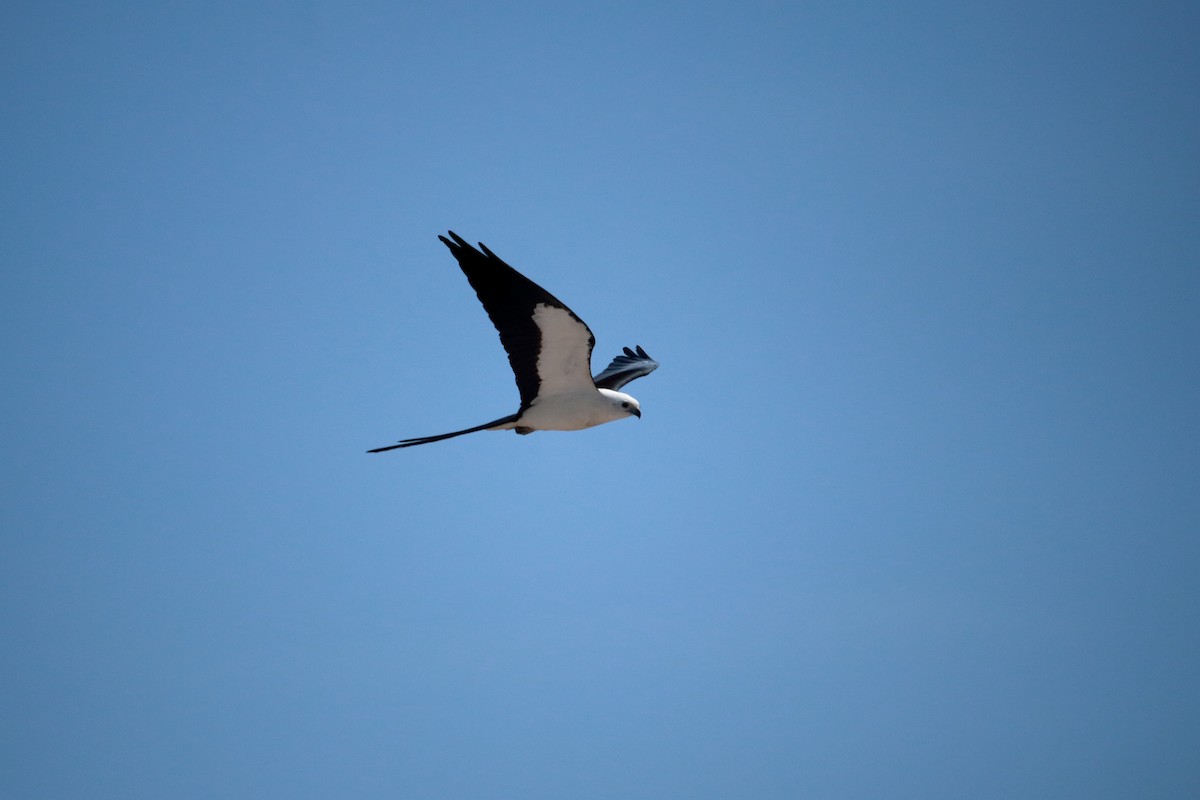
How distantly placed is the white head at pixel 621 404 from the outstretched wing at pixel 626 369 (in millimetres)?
1686

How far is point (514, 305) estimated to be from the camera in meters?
12.2

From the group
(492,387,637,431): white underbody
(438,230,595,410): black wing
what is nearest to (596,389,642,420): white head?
(492,387,637,431): white underbody

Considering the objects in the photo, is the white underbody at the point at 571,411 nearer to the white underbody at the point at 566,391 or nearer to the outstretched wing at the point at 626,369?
the white underbody at the point at 566,391

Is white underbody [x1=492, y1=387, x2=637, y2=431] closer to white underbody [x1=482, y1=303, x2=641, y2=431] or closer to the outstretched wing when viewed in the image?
white underbody [x1=482, y1=303, x2=641, y2=431]

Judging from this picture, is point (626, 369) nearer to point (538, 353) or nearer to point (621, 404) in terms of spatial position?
point (621, 404)

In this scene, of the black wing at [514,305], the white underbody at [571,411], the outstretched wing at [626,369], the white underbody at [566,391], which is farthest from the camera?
the outstretched wing at [626,369]

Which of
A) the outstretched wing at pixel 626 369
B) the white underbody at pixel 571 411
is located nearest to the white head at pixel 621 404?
the white underbody at pixel 571 411

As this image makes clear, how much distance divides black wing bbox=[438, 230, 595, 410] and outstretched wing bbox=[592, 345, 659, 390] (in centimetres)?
263

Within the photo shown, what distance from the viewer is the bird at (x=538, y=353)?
461 inches

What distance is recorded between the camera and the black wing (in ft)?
37.8

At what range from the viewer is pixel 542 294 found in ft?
39.2

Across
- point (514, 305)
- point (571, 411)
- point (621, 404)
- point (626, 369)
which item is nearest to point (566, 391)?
point (571, 411)

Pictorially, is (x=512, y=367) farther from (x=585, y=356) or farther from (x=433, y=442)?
(x=433, y=442)

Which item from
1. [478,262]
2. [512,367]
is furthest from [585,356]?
[478,262]
